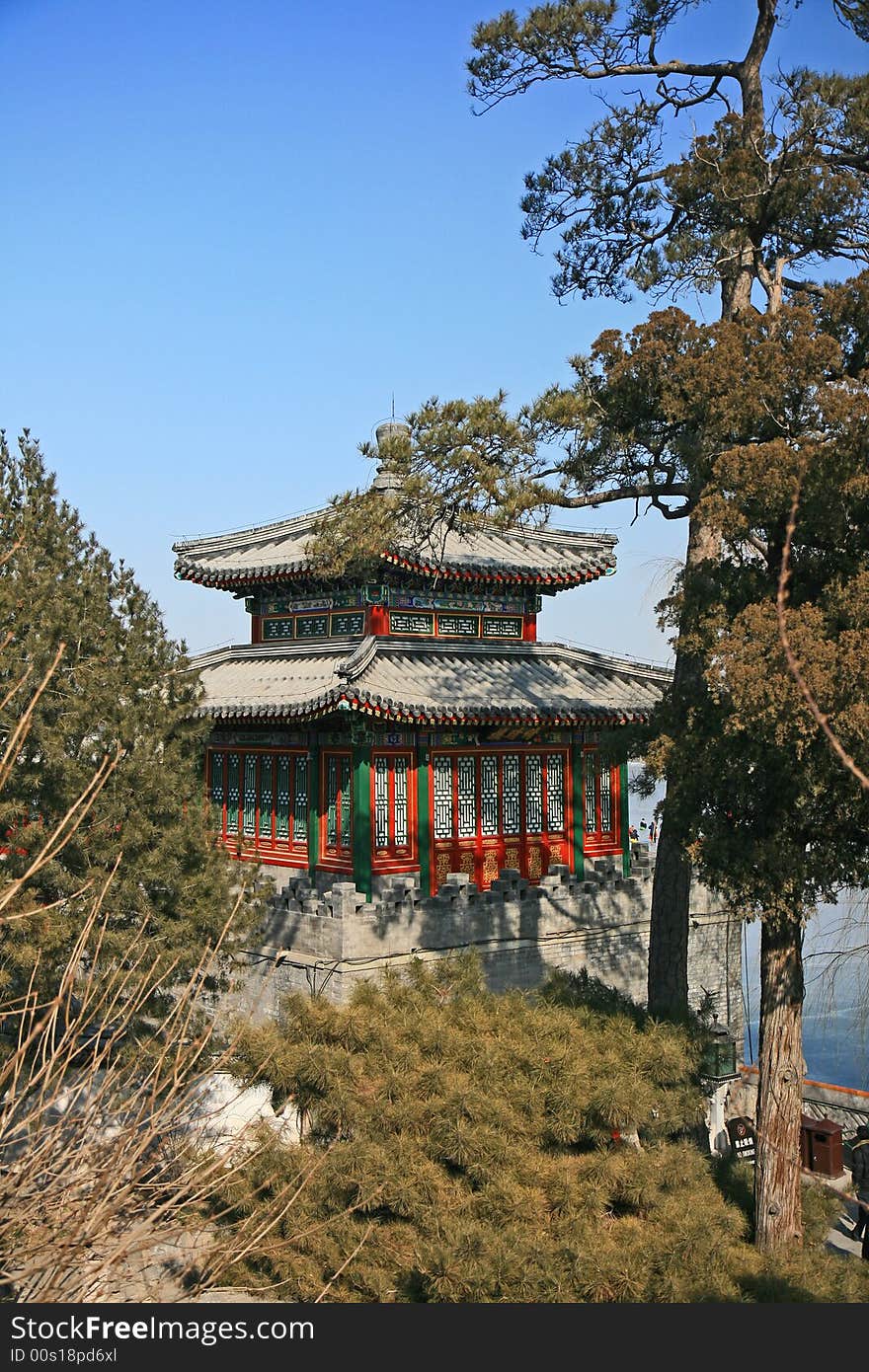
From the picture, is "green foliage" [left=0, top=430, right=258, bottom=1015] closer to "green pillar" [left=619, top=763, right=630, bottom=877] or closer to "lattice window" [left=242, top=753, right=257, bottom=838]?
"lattice window" [left=242, top=753, right=257, bottom=838]

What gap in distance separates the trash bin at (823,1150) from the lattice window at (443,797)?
618 cm

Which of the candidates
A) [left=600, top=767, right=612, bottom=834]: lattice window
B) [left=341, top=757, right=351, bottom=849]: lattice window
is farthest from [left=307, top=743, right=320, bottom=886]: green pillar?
[left=600, top=767, right=612, bottom=834]: lattice window

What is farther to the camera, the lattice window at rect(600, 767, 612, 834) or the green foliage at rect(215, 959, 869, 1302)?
the lattice window at rect(600, 767, 612, 834)

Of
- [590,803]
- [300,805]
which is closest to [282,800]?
[300,805]

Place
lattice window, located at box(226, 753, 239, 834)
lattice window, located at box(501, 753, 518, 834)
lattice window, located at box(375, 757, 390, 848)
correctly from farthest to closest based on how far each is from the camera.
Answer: lattice window, located at box(226, 753, 239, 834) → lattice window, located at box(501, 753, 518, 834) → lattice window, located at box(375, 757, 390, 848)

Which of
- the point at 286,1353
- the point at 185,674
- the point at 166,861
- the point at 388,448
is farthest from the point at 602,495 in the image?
the point at 286,1353

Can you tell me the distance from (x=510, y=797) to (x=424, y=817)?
1.71 metres

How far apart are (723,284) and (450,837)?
8.28 meters

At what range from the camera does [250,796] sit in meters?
17.9

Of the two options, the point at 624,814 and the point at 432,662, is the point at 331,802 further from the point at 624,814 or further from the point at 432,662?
the point at 624,814

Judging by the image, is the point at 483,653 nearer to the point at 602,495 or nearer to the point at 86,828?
the point at 602,495

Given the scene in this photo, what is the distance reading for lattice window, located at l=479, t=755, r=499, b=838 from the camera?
16.6 meters

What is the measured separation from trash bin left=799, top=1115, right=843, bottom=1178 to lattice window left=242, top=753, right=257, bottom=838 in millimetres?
9229

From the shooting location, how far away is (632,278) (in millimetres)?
11703
